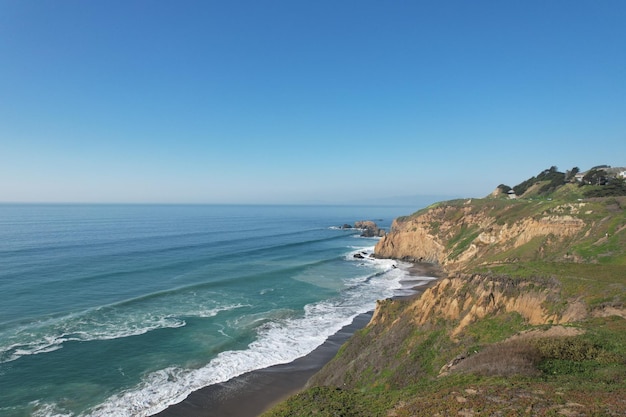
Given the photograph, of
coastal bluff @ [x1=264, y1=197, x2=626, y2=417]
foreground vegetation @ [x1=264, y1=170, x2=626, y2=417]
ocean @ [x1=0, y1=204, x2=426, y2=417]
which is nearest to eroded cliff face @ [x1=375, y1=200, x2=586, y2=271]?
coastal bluff @ [x1=264, y1=197, x2=626, y2=417]

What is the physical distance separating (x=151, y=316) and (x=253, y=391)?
62.9ft

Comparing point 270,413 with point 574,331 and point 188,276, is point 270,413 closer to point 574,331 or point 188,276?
point 574,331

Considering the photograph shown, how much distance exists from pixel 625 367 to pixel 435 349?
386 inches

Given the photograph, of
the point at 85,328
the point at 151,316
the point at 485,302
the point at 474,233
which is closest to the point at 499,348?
the point at 485,302

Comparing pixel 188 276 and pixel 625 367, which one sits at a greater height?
pixel 625 367

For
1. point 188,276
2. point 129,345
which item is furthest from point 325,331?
point 188,276

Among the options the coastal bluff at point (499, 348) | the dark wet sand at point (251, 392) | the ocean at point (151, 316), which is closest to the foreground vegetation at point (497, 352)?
→ the coastal bluff at point (499, 348)

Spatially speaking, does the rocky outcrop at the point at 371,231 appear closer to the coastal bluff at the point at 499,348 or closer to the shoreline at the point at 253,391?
the coastal bluff at the point at 499,348

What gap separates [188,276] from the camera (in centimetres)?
5528

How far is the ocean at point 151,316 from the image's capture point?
24453 mm

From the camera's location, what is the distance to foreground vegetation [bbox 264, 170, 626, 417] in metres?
11.3

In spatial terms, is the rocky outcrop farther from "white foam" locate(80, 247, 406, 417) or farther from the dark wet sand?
the dark wet sand

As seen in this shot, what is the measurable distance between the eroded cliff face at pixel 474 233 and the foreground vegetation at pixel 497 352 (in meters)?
10.7

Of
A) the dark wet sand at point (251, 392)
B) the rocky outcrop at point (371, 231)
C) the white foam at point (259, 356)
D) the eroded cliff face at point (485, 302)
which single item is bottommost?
the dark wet sand at point (251, 392)
